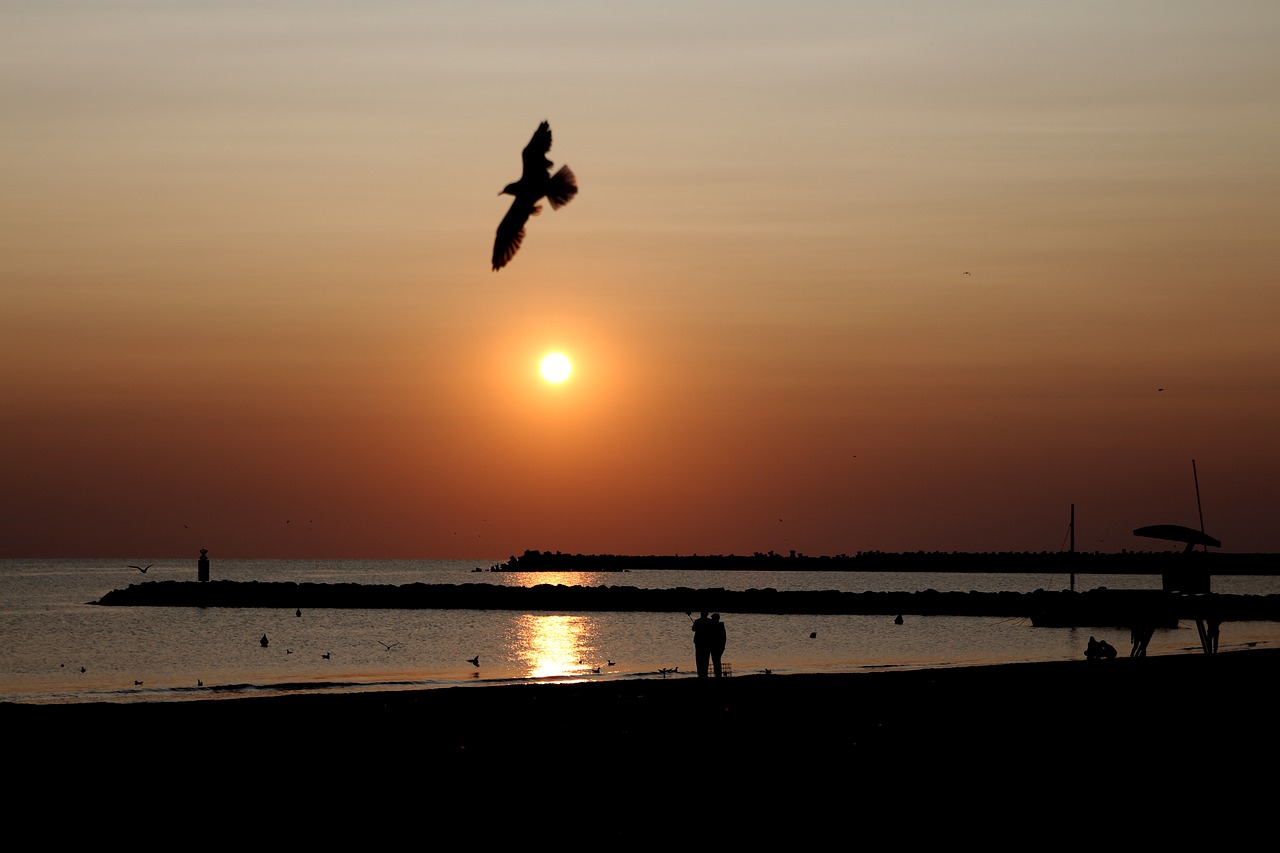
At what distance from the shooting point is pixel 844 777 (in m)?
13.2

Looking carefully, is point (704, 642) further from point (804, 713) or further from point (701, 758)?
point (701, 758)

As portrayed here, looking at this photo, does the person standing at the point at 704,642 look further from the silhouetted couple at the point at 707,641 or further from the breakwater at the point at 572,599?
the breakwater at the point at 572,599

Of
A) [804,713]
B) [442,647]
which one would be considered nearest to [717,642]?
[804,713]

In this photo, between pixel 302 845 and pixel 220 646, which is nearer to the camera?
pixel 302 845

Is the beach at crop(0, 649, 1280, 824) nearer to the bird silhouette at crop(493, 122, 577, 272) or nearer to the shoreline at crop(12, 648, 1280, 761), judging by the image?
the shoreline at crop(12, 648, 1280, 761)

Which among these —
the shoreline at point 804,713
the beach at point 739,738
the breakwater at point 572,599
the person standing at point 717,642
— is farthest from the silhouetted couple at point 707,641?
the breakwater at point 572,599

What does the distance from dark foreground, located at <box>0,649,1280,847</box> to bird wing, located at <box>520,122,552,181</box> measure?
556 centimetres

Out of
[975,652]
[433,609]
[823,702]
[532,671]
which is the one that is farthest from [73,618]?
[823,702]

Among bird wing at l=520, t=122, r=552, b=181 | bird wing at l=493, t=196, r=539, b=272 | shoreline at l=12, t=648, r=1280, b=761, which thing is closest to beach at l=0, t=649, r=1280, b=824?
shoreline at l=12, t=648, r=1280, b=761

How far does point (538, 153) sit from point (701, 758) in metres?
6.09

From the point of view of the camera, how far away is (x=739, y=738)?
16.4 meters

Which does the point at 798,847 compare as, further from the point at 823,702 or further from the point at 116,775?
the point at 823,702

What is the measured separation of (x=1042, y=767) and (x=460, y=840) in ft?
19.0

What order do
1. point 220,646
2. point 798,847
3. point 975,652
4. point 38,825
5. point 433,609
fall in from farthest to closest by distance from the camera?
point 433,609, point 220,646, point 975,652, point 38,825, point 798,847
